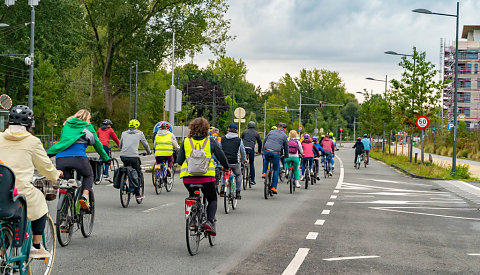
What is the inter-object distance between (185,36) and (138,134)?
34221mm

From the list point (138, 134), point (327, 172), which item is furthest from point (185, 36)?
point (138, 134)

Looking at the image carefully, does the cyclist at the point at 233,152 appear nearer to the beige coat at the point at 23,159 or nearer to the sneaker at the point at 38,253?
the sneaker at the point at 38,253

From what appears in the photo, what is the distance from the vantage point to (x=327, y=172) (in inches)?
969

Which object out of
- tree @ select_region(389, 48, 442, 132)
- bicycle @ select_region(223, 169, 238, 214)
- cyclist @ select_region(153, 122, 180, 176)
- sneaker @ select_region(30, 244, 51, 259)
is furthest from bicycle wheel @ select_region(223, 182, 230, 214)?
tree @ select_region(389, 48, 442, 132)

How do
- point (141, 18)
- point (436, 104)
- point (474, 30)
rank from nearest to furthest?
point (436, 104) → point (141, 18) → point (474, 30)

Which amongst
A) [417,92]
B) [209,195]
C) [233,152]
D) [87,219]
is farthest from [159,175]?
[417,92]

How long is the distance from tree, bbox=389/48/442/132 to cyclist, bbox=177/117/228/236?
25.7m

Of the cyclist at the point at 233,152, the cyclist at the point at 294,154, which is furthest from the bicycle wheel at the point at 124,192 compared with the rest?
the cyclist at the point at 294,154

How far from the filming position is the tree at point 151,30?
43778mm

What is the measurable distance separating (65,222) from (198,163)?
190 centimetres

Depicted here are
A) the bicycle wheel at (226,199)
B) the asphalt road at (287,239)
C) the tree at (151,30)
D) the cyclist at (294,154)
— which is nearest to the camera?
the asphalt road at (287,239)

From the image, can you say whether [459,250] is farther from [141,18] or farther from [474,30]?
[474,30]

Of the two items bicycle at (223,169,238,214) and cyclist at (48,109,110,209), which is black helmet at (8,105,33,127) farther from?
bicycle at (223,169,238,214)

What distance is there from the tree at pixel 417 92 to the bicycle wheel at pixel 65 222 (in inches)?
1032
